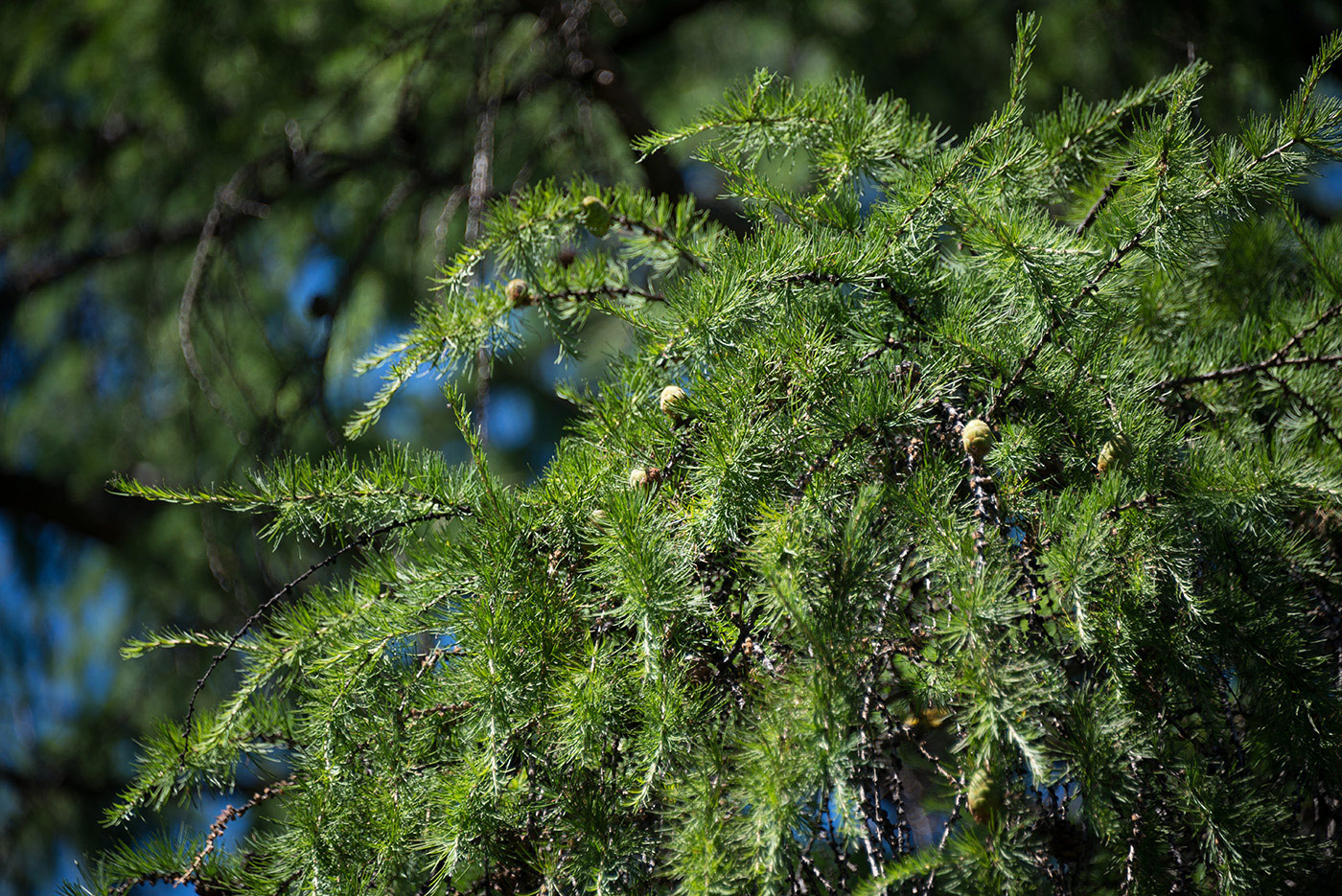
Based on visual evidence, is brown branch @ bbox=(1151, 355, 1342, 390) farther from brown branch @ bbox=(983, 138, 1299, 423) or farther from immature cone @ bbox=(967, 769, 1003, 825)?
immature cone @ bbox=(967, 769, 1003, 825)

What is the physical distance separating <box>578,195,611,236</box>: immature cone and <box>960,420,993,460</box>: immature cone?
1.50ft

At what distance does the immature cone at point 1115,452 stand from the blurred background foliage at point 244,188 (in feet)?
3.63

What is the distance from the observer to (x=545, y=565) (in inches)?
30.5

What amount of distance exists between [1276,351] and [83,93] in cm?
284

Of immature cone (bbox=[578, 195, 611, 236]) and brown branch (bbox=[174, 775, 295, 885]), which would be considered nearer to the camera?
brown branch (bbox=[174, 775, 295, 885])

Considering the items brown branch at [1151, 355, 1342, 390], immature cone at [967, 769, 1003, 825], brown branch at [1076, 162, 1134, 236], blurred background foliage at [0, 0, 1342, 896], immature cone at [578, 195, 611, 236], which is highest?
blurred background foliage at [0, 0, 1342, 896]

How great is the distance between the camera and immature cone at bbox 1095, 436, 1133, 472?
75cm

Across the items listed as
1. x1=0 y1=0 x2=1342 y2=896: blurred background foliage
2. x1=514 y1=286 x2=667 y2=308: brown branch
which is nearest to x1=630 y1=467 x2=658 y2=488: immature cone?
x1=514 y1=286 x2=667 y2=308: brown branch

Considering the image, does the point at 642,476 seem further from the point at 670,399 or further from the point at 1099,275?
the point at 1099,275

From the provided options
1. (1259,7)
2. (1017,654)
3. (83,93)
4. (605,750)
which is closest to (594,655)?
(605,750)

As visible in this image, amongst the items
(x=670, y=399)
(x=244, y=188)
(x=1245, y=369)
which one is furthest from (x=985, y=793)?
(x=244, y=188)

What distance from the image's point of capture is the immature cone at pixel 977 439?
74 cm

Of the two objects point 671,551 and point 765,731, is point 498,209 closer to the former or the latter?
point 671,551

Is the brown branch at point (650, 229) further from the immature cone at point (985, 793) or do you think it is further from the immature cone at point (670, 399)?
the immature cone at point (985, 793)
